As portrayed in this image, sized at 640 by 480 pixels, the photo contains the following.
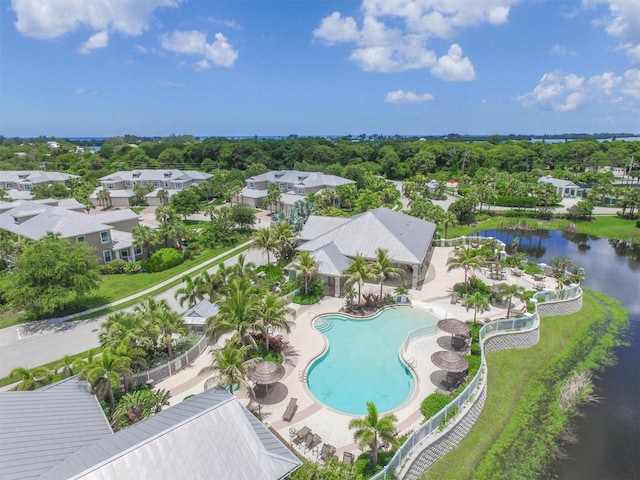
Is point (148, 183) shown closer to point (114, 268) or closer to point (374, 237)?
point (114, 268)

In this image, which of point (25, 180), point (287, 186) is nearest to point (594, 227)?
point (287, 186)

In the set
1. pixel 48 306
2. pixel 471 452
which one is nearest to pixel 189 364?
pixel 48 306

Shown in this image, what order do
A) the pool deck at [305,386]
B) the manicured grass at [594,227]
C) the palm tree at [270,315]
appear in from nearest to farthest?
the pool deck at [305,386] → the palm tree at [270,315] → the manicured grass at [594,227]

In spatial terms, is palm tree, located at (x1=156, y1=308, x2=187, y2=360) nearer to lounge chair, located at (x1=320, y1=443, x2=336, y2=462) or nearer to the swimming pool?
the swimming pool

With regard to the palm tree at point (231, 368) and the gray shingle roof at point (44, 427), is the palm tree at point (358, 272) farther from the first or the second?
the gray shingle roof at point (44, 427)

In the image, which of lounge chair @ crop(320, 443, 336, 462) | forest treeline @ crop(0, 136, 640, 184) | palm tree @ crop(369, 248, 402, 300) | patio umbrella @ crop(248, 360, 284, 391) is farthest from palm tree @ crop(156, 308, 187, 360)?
forest treeline @ crop(0, 136, 640, 184)

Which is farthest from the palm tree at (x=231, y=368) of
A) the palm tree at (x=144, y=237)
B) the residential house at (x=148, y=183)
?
the residential house at (x=148, y=183)
